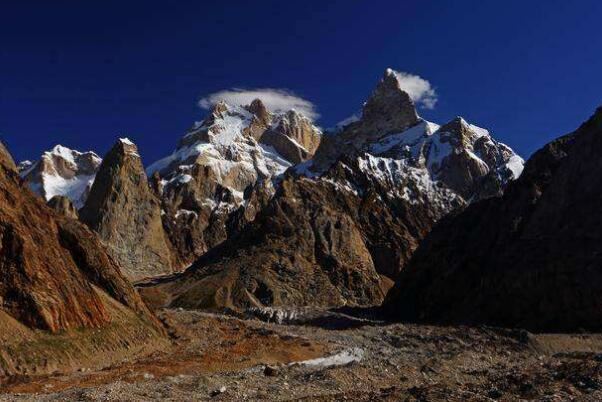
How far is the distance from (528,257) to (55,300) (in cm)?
5867

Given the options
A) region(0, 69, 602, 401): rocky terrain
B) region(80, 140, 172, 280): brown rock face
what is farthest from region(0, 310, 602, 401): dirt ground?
region(80, 140, 172, 280): brown rock face

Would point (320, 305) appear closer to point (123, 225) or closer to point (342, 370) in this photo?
point (123, 225)

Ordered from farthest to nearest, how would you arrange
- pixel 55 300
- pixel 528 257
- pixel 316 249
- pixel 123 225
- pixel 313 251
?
pixel 123 225 < pixel 316 249 < pixel 313 251 < pixel 528 257 < pixel 55 300

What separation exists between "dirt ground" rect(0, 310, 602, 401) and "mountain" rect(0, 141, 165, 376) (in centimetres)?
203

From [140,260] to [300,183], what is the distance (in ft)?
180

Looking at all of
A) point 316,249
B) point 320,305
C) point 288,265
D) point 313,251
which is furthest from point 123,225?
point 320,305

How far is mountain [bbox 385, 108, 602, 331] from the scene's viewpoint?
71250mm

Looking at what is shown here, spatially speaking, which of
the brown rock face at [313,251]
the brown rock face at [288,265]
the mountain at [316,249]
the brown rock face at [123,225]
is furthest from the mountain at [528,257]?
the brown rock face at [123,225]

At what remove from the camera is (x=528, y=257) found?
7988 cm

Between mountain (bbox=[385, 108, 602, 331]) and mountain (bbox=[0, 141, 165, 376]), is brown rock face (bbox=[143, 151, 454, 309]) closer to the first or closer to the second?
mountain (bbox=[385, 108, 602, 331])

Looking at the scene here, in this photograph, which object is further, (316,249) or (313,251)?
(316,249)

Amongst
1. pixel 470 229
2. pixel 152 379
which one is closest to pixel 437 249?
pixel 470 229

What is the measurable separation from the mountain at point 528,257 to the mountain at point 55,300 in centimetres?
4401

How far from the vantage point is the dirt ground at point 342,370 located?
28766mm
